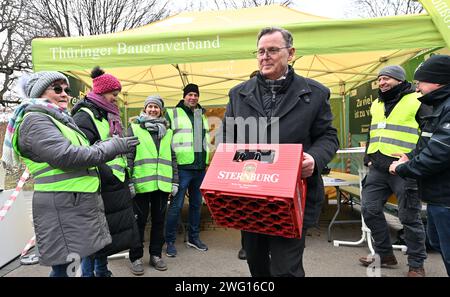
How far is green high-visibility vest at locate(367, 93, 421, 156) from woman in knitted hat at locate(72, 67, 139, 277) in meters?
2.53

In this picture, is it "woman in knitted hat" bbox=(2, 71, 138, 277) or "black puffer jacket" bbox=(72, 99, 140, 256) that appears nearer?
"woman in knitted hat" bbox=(2, 71, 138, 277)

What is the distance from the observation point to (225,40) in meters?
3.79

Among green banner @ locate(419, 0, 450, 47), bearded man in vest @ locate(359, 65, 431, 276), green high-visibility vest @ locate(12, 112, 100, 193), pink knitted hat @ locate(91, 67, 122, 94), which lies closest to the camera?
green high-visibility vest @ locate(12, 112, 100, 193)

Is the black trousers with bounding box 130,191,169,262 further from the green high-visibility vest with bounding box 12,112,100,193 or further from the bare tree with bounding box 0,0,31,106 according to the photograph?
the bare tree with bounding box 0,0,31,106

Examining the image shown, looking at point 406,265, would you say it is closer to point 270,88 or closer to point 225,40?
point 270,88

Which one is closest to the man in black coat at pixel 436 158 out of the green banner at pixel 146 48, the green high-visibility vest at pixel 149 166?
the green banner at pixel 146 48

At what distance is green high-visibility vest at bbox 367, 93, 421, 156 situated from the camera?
329 cm

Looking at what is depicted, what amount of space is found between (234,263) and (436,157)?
2.39 metres

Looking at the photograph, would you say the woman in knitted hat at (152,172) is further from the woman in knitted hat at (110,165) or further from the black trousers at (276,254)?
the black trousers at (276,254)

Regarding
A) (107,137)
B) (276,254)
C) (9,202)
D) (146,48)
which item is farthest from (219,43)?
(9,202)

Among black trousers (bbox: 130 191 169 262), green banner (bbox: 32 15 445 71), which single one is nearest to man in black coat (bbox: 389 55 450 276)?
green banner (bbox: 32 15 445 71)

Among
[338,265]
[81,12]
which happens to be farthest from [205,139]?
[81,12]

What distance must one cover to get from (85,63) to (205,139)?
1683 mm

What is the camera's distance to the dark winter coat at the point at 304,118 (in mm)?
1702
